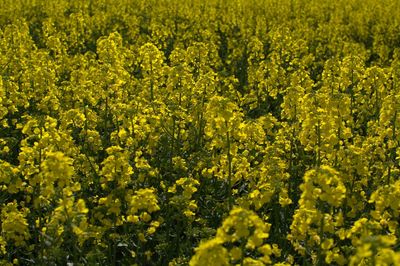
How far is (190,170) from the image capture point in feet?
20.4

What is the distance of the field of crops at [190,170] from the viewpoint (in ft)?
13.1

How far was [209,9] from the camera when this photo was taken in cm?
1584

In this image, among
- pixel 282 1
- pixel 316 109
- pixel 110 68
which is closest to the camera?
pixel 316 109

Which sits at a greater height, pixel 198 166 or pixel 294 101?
pixel 294 101

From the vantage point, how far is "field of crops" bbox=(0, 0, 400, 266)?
4.00m

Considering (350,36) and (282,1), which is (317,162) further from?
(282,1)

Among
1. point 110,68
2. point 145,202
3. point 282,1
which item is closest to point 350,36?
point 282,1

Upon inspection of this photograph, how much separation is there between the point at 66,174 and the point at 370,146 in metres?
2.84

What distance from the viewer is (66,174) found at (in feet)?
13.0

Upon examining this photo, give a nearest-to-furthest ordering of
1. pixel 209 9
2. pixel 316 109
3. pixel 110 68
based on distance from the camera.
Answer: pixel 316 109 → pixel 110 68 → pixel 209 9

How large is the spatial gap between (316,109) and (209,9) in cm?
1086

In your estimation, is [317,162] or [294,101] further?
[294,101]

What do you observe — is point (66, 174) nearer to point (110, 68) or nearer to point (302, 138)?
point (302, 138)

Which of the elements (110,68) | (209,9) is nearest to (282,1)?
(209,9)
